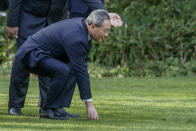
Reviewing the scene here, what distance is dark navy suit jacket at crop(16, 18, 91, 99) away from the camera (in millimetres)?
5504

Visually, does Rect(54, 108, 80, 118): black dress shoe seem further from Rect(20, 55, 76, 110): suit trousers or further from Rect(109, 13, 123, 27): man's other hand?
Rect(109, 13, 123, 27): man's other hand

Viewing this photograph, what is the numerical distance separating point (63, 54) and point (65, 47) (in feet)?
0.80

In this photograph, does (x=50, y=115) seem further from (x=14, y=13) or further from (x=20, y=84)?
(x=14, y=13)

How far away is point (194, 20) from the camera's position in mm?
Answer: 11953

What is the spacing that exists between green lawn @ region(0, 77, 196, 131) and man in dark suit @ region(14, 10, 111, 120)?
24cm

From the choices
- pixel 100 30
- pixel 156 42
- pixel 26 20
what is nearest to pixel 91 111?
pixel 100 30

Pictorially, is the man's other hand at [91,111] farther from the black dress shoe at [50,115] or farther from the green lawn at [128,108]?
the black dress shoe at [50,115]

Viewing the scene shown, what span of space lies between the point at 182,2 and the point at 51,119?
699 cm

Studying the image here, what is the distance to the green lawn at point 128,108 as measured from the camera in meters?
5.30

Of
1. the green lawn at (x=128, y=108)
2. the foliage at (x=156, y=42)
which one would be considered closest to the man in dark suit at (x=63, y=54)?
the green lawn at (x=128, y=108)

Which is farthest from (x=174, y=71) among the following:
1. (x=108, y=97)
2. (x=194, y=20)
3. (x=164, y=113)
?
(x=164, y=113)

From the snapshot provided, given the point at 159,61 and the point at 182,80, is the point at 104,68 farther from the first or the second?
the point at 182,80

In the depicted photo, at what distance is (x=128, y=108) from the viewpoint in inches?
264

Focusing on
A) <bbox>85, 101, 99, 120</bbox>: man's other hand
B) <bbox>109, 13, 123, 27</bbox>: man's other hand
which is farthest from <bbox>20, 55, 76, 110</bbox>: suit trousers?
<bbox>109, 13, 123, 27</bbox>: man's other hand
